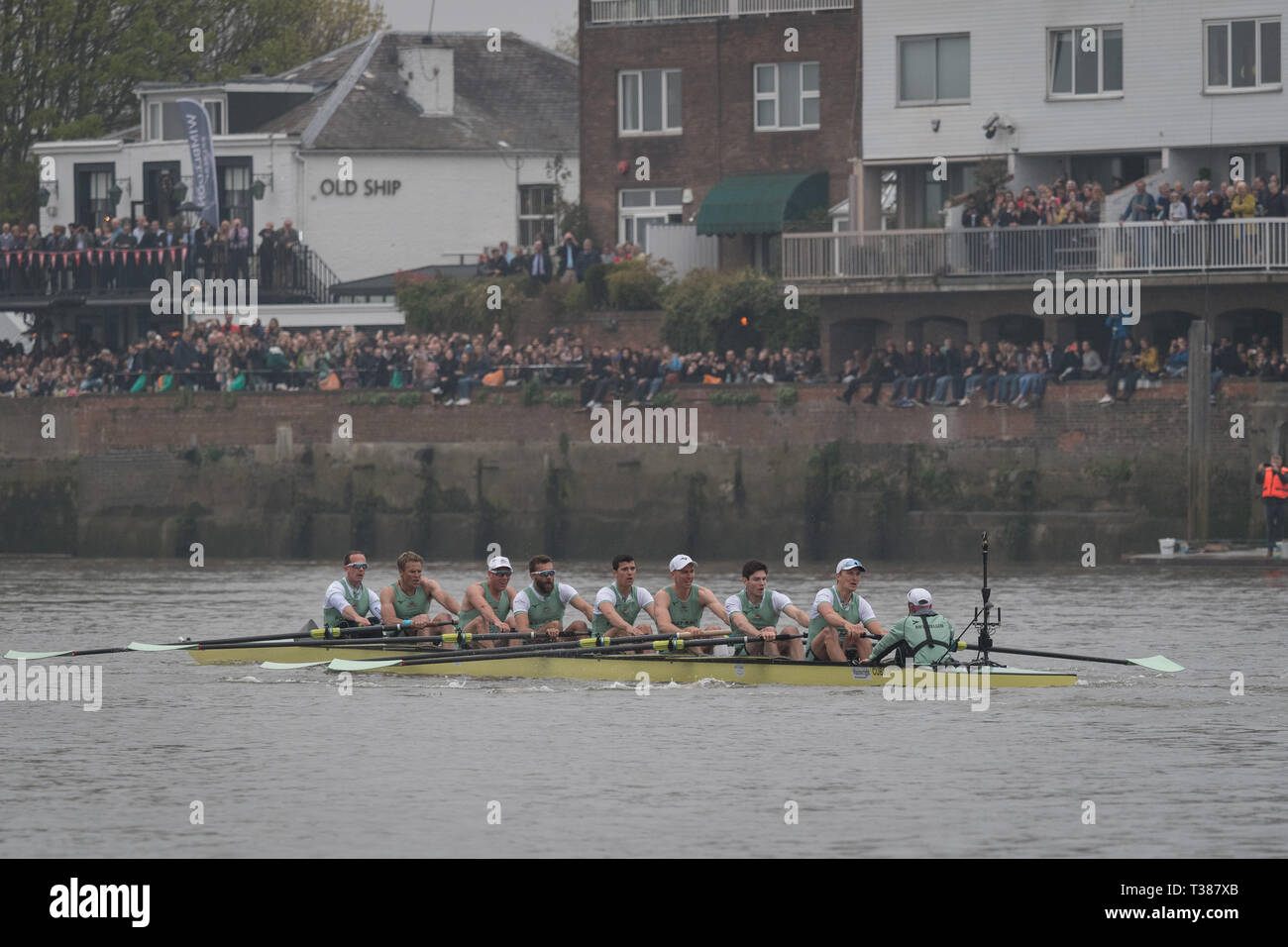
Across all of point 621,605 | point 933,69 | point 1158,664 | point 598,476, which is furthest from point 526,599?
point 933,69

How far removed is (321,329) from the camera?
62.8m

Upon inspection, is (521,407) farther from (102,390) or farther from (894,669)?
→ (894,669)

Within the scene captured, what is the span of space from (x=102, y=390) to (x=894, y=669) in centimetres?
3232

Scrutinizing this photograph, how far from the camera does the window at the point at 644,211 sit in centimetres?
6206

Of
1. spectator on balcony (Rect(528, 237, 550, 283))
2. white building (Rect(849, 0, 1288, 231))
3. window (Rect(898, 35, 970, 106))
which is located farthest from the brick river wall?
window (Rect(898, 35, 970, 106))

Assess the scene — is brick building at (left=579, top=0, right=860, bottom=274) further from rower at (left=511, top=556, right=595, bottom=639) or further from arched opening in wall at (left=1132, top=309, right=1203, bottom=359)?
rower at (left=511, top=556, right=595, bottom=639)

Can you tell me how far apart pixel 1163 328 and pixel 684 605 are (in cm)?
2328

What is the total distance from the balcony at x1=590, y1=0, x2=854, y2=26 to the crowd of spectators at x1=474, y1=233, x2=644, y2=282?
20.8 ft

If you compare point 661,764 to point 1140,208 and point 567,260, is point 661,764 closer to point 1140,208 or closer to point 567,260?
point 1140,208

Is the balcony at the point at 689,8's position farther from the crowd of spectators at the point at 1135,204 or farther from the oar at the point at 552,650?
the oar at the point at 552,650

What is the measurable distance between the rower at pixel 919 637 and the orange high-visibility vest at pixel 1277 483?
18587 mm

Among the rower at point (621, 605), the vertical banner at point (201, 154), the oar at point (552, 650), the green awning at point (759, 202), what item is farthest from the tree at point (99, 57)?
the rower at point (621, 605)
